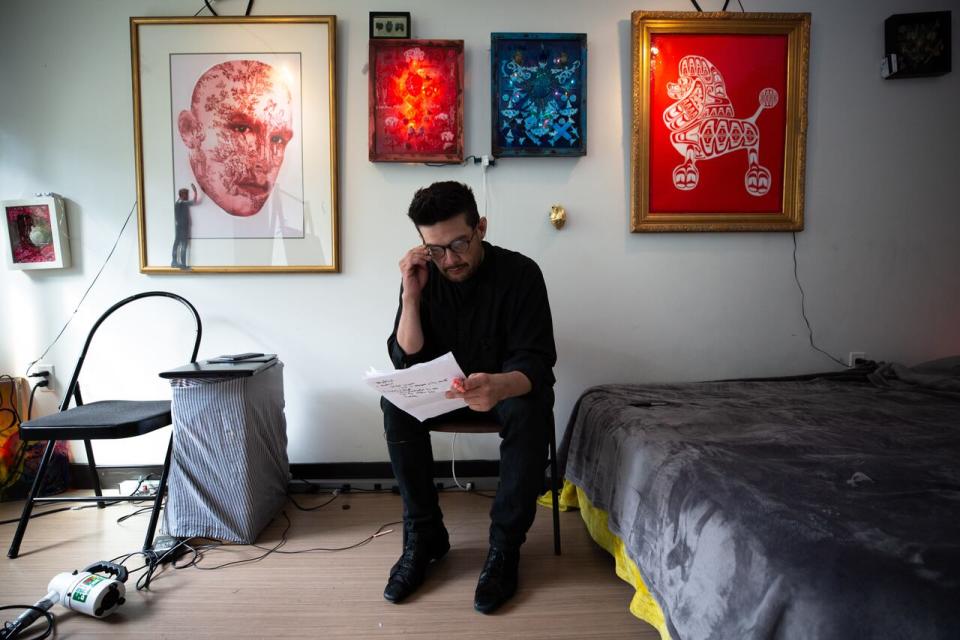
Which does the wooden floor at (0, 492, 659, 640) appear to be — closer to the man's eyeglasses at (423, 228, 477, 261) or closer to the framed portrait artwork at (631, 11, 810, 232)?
the man's eyeglasses at (423, 228, 477, 261)

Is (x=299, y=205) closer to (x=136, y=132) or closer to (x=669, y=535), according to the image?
(x=136, y=132)

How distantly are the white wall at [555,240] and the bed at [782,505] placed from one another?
46 centimetres

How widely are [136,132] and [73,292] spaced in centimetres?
76

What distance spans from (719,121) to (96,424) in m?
2.62

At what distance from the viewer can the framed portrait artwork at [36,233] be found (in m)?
1.99

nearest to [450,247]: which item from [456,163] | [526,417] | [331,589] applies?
[526,417]

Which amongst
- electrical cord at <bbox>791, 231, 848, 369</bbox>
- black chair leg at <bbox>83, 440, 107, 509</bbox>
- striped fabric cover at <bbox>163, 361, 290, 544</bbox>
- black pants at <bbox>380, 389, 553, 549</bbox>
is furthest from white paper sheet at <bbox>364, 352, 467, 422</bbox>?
electrical cord at <bbox>791, 231, 848, 369</bbox>

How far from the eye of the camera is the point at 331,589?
4.31ft

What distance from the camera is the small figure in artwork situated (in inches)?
78.4

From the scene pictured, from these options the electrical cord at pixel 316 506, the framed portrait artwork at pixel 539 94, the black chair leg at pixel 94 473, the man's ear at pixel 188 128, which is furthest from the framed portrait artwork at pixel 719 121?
the black chair leg at pixel 94 473

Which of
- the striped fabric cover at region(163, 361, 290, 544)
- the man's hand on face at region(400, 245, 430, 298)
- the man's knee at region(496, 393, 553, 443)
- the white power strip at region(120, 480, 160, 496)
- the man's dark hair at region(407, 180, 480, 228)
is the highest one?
the man's dark hair at region(407, 180, 480, 228)

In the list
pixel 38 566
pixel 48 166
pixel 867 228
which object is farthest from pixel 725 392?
pixel 48 166

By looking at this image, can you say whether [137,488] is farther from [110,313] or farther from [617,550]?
[617,550]

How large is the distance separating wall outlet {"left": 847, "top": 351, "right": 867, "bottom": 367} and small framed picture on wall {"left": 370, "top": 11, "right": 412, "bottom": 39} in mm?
2453
